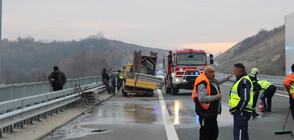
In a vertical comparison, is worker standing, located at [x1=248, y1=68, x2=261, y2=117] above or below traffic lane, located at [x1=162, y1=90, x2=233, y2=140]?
above

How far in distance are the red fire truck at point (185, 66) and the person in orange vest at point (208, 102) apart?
1828 cm

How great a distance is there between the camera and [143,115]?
1468 centimetres

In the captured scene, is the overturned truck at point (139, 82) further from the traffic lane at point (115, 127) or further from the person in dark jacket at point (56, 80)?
the traffic lane at point (115, 127)

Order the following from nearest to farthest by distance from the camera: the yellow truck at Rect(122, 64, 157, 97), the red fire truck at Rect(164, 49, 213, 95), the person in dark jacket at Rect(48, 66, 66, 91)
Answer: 1. the person in dark jacket at Rect(48, 66, 66, 91)
2. the yellow truck at Rect(122, 64, 157, 97)
3. the red fire truck at Rect(164, 49, 213, 95)

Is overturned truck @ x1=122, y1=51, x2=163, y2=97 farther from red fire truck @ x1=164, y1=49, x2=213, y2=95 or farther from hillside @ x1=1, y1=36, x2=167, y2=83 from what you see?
hillside @ x1=1, y1=36, x2=167, y2=83

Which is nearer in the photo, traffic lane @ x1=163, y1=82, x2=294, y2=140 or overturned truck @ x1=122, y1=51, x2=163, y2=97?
traffic lane @ x1=163, y1=82, x2=294, y2=140

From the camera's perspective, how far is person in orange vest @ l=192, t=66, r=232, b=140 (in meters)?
7.02

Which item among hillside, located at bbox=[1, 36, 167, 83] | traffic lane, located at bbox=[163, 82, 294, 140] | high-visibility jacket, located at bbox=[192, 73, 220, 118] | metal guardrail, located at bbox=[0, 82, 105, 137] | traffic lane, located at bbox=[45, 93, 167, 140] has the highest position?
hillside, located at bbox=[1, 36, 167, 83]

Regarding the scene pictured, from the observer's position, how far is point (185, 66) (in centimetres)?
2627

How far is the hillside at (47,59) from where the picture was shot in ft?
189

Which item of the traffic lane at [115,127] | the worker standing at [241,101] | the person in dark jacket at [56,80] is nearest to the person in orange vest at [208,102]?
the worker standing at [241,101]

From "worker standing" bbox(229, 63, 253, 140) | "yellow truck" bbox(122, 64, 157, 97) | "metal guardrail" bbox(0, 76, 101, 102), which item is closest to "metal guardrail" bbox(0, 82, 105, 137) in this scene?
"metal guardrail" bbox(0, 76, 101, 102)

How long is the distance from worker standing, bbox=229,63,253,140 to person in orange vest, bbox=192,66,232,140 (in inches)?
14.8

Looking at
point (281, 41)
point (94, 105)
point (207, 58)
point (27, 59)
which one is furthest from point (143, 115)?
point (281, 41)
